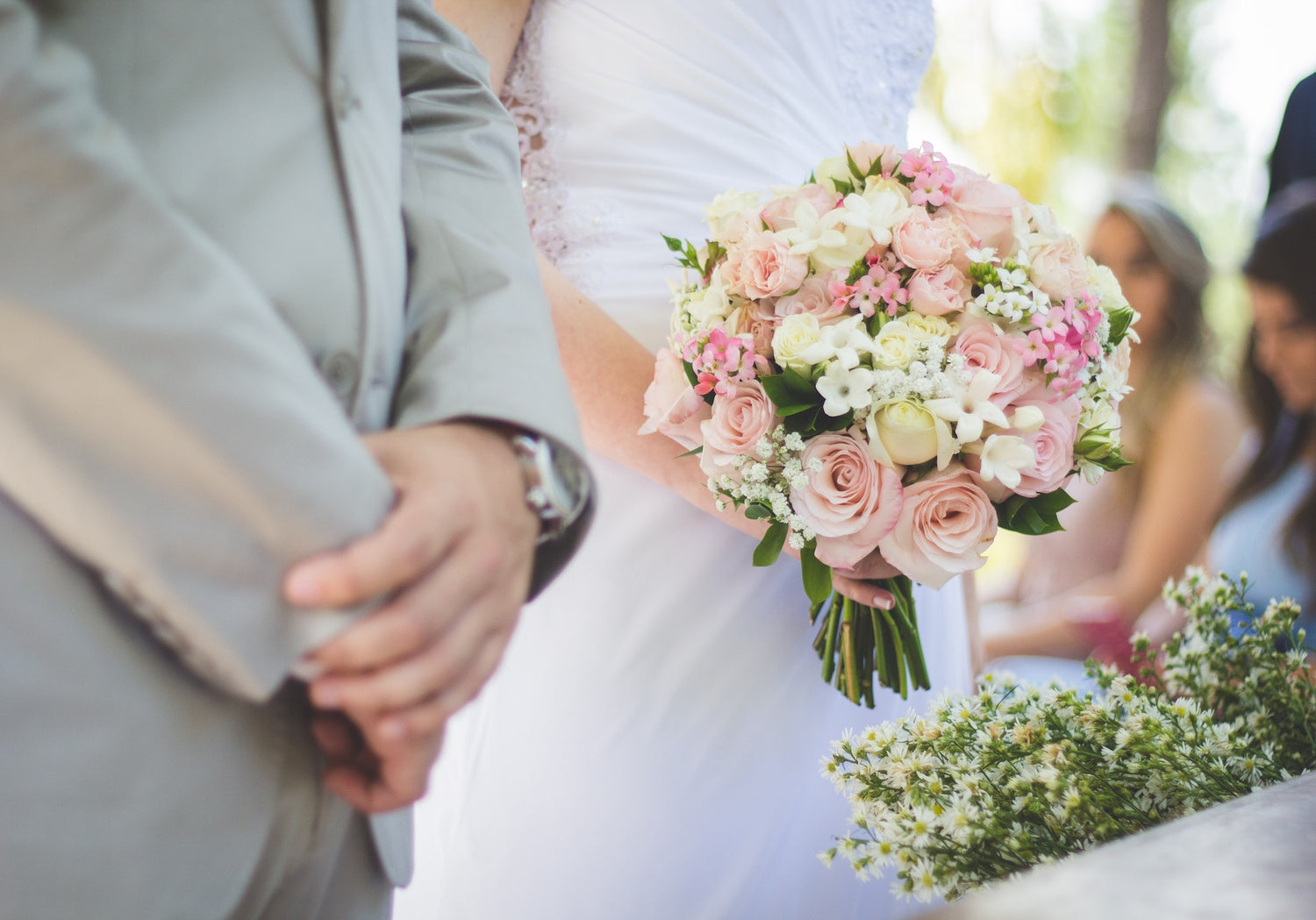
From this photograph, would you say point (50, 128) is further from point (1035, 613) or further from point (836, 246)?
point (1035, 613)

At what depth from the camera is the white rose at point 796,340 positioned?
1.31 meters

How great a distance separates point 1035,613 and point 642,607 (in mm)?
3452

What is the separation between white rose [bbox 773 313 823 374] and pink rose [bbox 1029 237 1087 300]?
1.19 feet

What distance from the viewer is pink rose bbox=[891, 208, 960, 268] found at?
1324 mm

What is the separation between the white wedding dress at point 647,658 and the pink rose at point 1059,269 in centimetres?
71

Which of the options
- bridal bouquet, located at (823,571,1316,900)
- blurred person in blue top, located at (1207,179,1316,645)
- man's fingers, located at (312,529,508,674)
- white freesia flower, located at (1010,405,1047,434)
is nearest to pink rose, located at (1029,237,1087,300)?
white freesia flower, located at (1010,405,1047,434)

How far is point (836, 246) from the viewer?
4.53ft

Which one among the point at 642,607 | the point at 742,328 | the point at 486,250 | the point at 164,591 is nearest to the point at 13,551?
the point at 164,591

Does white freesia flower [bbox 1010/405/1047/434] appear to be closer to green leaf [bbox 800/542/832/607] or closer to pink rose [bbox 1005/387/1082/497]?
pink rose [bbox 1005/387/1082/497]

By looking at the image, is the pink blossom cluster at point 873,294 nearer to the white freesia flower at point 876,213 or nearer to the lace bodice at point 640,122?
the white freesia flower at point 876,213

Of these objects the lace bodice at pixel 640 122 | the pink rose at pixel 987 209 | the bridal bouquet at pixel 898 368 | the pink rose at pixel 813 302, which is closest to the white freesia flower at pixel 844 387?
the bridal bouquet at pixel 898 368

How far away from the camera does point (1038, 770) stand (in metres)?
1.26

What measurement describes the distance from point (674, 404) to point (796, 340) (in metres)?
0.25

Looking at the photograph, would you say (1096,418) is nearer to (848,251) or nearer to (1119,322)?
(1119,322)
